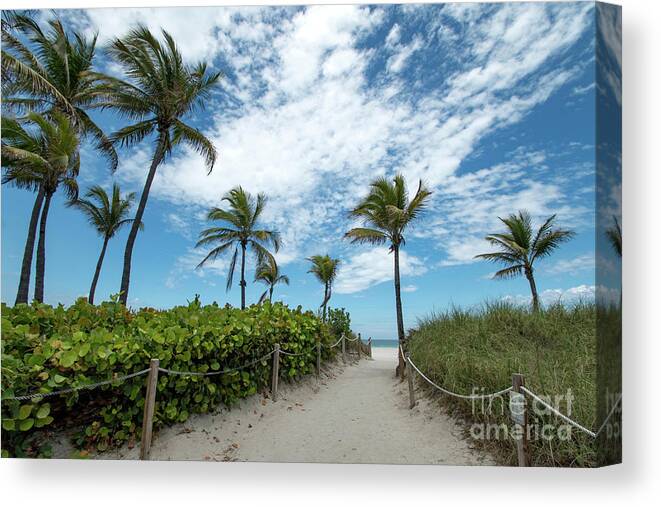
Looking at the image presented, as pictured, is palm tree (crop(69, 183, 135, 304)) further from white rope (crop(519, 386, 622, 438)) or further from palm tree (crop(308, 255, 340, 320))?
palm tree (crop(308, 255, 340, 320))

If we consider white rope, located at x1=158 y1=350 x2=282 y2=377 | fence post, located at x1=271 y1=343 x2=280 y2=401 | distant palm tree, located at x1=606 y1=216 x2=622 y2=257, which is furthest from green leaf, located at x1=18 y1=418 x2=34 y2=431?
distant palm tree, located at x1=606 y1=216 x2=622 y2=257

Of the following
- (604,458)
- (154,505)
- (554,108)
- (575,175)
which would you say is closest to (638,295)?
(575,175)

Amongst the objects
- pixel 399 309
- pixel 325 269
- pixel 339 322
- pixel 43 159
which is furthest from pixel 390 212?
pixel 325 269

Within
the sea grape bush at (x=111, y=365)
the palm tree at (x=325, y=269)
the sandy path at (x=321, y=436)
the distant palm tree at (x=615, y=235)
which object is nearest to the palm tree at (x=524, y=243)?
the distant palm tree at (x=615, y=235)

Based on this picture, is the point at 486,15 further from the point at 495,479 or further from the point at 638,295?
the point at 495,479

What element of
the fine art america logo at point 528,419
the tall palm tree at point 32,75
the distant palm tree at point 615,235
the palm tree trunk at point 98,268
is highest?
the tall palm tree at point 32,75

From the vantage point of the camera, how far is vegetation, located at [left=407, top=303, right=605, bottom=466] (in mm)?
3178

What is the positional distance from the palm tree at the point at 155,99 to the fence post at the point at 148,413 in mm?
2250

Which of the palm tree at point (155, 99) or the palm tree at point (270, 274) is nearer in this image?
the palm tree at point (155, 99)

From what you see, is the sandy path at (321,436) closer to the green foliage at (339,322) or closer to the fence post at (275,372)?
the fence post at (275,372)

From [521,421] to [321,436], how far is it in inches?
85.2

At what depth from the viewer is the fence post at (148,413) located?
354 centimetres

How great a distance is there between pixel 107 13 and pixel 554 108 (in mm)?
5134

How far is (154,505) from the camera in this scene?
11.1 feet
